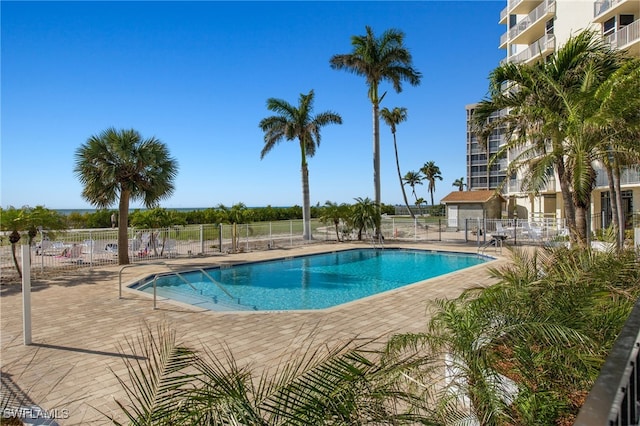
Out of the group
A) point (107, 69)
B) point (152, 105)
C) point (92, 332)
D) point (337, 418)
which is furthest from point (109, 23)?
point (337, 418)

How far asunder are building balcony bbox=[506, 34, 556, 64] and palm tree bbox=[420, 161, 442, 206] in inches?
1839

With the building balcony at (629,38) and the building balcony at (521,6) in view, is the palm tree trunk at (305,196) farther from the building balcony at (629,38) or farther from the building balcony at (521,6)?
the building balcony at (521,6)

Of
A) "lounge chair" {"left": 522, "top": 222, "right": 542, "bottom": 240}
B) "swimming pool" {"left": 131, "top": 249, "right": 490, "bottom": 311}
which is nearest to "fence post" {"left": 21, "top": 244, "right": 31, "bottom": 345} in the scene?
"swimming pool" {"left": 131, "top": 249, "right": 490, "bottom": 311}

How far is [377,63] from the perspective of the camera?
2316cm

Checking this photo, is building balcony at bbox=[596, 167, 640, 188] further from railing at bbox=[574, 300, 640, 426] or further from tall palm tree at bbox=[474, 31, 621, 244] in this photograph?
railing at bbox=[574, 300, 640, 426]

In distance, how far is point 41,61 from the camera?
11375 mm

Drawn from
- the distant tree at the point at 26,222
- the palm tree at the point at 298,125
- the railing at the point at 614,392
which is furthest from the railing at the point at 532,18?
the railing at the point at 614,392

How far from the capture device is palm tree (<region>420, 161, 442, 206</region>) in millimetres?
76938

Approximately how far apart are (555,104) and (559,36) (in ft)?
54.2

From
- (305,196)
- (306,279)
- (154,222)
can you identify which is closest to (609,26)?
(305,196)

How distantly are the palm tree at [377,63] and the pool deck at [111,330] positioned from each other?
15.3 meters

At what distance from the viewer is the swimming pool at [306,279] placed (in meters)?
10.4

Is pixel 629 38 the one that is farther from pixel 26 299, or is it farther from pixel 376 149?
pixel 26 299

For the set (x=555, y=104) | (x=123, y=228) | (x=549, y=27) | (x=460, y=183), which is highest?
(x=549, y=27)
